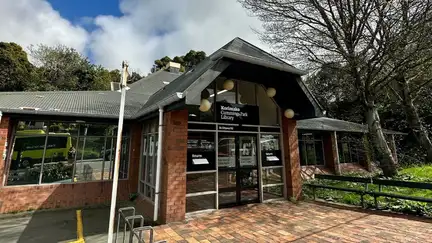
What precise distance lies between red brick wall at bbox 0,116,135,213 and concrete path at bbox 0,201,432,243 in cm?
60

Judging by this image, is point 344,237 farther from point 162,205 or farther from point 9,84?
point 9,84

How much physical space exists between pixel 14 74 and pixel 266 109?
27870 millimetres

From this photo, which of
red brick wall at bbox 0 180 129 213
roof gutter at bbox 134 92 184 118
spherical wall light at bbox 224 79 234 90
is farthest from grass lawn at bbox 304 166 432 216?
red brick wall at bbox 0 180 129 213

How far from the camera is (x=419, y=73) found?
35.9 ft

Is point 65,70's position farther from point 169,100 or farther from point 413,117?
point 413,117

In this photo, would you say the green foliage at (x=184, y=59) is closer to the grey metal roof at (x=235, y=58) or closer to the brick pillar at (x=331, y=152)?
the brick pillar at (x=331, y=152)

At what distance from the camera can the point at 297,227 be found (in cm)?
487

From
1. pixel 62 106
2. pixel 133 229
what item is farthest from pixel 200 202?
pixel 62 106

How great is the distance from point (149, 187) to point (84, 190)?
8.99ft

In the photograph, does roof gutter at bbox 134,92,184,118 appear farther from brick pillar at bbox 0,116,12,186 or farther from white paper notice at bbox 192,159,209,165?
brick pillar at bbox 0,116,12,186

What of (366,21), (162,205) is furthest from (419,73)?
(162,205)

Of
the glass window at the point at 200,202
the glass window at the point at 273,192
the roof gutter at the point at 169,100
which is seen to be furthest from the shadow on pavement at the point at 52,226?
the glass window at the point at 273,192

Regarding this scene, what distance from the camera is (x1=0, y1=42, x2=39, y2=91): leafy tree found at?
22.2 m

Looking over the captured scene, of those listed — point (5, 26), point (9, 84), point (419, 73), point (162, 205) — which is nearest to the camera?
point (162, 205)
